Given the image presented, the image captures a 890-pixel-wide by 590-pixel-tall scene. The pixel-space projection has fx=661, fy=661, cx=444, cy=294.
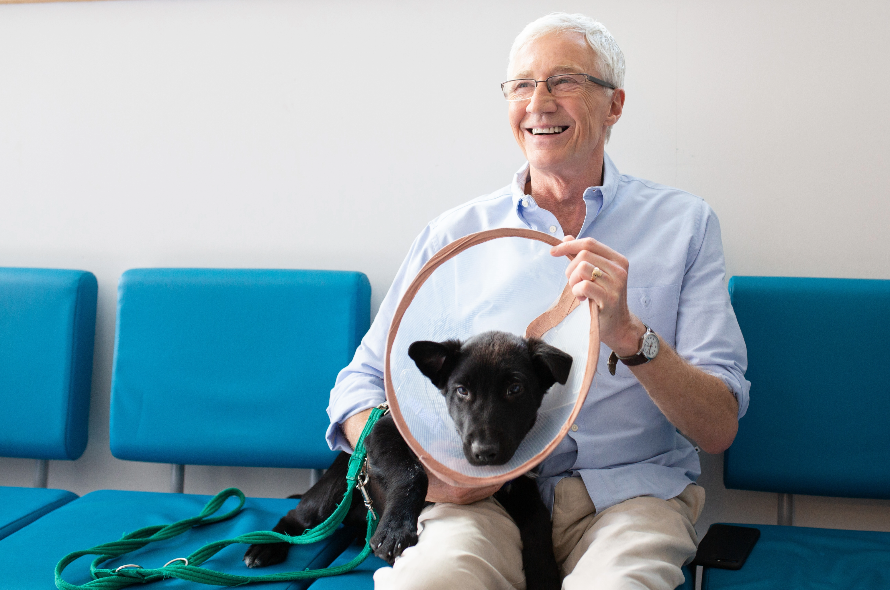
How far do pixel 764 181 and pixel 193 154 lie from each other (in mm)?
1595

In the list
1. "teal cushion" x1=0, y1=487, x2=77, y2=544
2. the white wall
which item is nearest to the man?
the white wall

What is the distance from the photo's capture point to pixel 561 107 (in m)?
1.36

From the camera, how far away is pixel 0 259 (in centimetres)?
208

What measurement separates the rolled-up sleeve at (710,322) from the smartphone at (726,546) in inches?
10.3

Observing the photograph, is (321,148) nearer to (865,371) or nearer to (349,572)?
(349,572)

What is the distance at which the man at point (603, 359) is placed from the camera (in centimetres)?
105

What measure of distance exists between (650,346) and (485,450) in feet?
1.10

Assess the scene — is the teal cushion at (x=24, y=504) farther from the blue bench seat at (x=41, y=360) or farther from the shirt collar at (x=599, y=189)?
the shirt collar at (x=599, y=189)

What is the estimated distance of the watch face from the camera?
3.52 ft

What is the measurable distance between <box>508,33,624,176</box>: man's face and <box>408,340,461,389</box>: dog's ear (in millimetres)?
538

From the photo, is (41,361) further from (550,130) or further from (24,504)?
(550,130)

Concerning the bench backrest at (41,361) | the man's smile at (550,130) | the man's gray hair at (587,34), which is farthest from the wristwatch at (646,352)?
the bench backrest at (41,361)

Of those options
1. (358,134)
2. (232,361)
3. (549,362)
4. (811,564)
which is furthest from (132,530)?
(811,564)

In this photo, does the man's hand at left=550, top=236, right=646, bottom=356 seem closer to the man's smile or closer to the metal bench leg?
the man's smile
